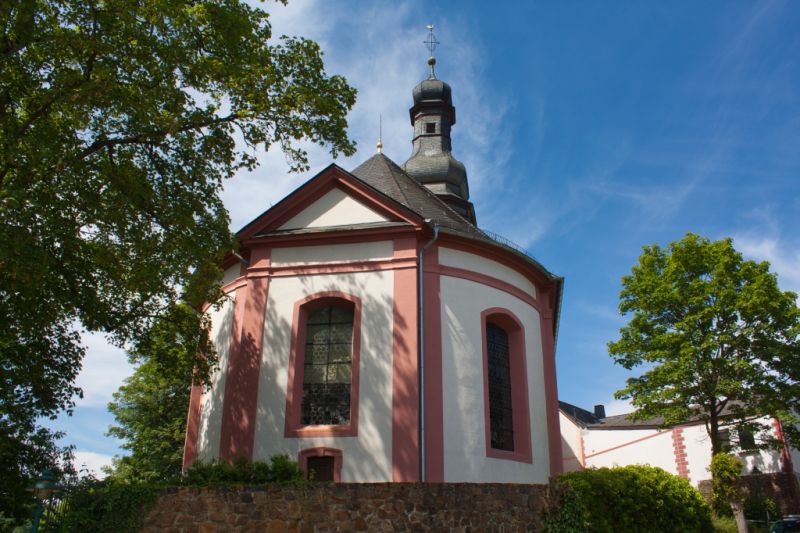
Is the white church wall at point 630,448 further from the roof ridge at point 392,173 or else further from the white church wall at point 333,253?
the white church wall at point 333,253

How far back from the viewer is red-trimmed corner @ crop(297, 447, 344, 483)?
13125mm

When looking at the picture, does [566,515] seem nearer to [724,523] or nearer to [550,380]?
[550,380]

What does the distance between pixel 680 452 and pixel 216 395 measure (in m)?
26.2

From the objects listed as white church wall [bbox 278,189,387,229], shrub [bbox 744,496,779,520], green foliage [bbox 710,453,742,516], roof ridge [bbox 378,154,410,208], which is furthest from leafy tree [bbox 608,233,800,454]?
white church wall [bbox 278,189,387,229]

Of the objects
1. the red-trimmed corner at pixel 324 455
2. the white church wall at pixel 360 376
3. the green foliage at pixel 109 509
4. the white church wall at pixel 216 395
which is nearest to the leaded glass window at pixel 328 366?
the white church wall at pixel 360 376

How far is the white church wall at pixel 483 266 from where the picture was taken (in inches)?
601

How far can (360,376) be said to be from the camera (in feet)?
45.4

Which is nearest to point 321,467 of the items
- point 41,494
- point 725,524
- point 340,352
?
point 340,352

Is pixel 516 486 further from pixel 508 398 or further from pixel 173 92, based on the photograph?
pixel 173 92

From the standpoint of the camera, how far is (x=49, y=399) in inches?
546

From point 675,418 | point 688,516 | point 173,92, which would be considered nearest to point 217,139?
point 173,92

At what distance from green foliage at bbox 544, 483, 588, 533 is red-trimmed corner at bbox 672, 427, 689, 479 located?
81.1ft

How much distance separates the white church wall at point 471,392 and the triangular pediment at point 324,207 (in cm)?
263

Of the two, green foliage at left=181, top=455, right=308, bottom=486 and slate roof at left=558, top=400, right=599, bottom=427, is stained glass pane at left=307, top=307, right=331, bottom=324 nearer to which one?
green foliage at left=181, top=455, right=308, bottom=486
